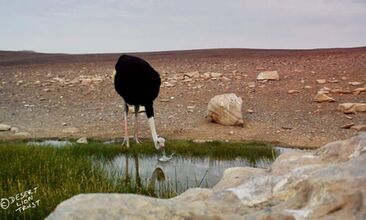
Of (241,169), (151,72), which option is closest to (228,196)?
(241,169)

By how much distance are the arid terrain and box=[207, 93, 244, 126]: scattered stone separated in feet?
0.88

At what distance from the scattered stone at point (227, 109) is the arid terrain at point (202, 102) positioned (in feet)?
0.88

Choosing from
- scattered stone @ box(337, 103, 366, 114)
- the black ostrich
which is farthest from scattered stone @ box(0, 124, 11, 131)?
scattered stone @ box(337, 103, 366, 114)

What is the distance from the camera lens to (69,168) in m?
9.63

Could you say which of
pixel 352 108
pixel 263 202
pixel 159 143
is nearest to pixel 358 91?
pixel 352 108

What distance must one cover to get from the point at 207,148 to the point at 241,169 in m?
9.58

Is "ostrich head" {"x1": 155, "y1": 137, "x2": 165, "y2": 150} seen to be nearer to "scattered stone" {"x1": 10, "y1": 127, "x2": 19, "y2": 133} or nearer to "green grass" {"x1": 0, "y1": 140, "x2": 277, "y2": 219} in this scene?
"green grass" {"x1": 0, "y1": 140, "x2": 277, "y2": 219}

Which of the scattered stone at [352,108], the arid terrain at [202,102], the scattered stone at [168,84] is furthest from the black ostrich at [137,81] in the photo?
the scattered stone at [168,84]

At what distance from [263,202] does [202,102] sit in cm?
1919

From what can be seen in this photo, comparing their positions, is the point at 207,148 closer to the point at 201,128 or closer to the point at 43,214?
the point at 201,128

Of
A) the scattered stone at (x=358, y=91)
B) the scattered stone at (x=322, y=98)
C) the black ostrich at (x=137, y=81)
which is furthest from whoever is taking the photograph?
the scattered stone at (x=358, y=91)

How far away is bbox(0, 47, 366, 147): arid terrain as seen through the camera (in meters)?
17.8

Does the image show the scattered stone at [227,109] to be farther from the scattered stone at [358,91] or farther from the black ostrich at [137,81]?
the scattered stone at [358,91]

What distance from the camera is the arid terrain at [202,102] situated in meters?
17.8
